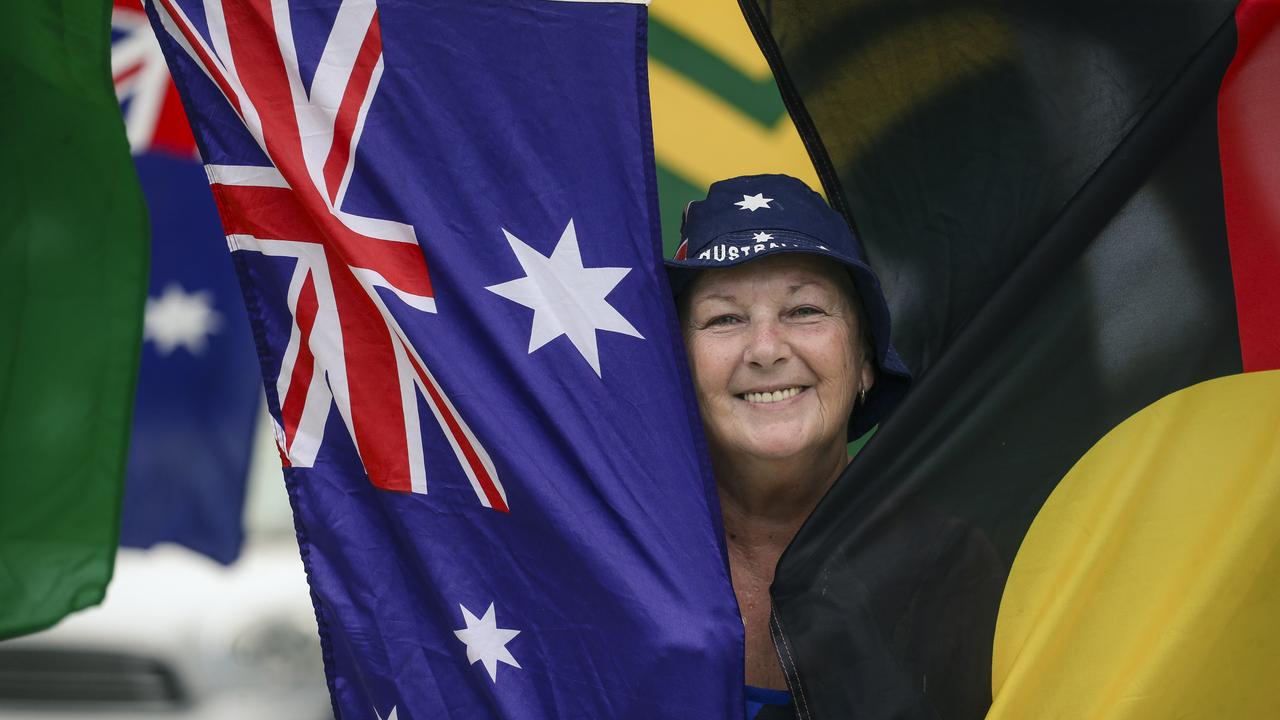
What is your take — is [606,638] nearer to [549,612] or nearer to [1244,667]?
[549,612]

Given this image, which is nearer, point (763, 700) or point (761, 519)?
point (763, 700)

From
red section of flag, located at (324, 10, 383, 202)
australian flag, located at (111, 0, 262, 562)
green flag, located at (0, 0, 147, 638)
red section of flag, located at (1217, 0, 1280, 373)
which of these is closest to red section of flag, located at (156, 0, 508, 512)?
red section of flag, located at (324, 10, 383, 202)

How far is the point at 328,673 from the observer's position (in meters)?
2.35

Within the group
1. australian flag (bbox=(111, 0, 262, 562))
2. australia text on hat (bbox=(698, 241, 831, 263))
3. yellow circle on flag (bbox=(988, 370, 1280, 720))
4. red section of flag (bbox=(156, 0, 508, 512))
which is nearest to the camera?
yellow circle on flag (bbox=(988, 370, 1280, 720))

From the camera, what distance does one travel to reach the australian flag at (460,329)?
2.21 meters

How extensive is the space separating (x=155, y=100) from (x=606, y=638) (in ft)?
7.64

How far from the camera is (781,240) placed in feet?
8.00

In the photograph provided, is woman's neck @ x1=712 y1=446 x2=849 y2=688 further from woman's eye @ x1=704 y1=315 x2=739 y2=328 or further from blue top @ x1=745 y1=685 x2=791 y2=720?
woman's eye @ x1=704 y1=315 x2=739 y2=328

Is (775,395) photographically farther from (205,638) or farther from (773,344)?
(205,638)

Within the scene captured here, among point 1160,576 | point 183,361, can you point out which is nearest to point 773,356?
point 1160,576

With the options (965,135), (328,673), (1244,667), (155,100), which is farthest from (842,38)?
(155,100)

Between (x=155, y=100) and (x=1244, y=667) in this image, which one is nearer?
(x=1244, y=667)

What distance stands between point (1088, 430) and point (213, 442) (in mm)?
2414

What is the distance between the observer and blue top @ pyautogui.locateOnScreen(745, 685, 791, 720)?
2346 mm
